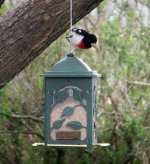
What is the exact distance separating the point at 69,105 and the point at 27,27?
58cm

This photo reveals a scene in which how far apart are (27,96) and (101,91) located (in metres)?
0.89

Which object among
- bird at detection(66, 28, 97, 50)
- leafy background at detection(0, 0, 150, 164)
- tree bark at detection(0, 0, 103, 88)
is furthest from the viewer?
leafy background at detection(0, 0, 150, 164)

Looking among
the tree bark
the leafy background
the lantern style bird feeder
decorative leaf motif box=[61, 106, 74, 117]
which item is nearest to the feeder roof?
the lantern style bird feeder

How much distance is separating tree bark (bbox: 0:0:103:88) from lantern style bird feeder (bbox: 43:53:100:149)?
0.99ft

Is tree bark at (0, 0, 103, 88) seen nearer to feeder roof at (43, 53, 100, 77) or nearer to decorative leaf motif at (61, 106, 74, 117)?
feeder roof at (43, 53, 100, 77)

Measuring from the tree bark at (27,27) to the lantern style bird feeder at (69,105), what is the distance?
302mm

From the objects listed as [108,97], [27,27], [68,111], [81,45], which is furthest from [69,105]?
[108,97]

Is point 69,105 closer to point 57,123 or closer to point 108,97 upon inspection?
point 57,123

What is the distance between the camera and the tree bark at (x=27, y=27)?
14.1 ft

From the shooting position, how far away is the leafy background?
24.7ft

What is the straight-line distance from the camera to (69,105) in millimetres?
4152

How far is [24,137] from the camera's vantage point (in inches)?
310

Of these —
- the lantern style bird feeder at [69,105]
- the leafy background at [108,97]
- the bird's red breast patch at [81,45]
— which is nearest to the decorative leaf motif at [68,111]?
the lantern style bird feeder at [69,105]

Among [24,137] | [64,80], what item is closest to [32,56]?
[64,80]
